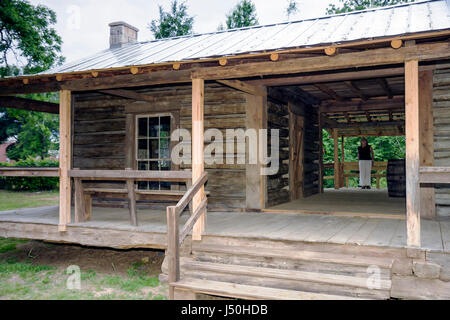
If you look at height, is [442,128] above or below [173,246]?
above

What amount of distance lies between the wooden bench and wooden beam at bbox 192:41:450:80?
Answer: 148 cm

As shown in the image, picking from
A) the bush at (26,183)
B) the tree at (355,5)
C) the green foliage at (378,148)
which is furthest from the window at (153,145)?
the tree at (355,5)

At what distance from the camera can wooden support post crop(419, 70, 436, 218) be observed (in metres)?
6.64

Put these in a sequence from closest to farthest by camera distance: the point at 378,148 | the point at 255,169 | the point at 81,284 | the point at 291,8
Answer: the point at 81,284 < the point at 255,169 < the point at 378,148 < the point at 291,8

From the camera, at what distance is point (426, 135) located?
22.0 ft

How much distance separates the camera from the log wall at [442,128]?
6.62 metres

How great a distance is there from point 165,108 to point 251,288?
5.06m

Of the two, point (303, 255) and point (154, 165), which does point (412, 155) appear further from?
point (154, 165)

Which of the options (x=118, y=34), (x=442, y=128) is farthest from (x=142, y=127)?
(x=442, y=128)

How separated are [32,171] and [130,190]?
1874mm

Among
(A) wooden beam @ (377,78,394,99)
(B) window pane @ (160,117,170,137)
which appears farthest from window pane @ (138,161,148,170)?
(A) wooden beam @ (377,78,394,99)

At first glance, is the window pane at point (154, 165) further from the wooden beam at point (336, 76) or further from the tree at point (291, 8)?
the tree at point (291, 8)

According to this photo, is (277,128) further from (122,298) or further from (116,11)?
(116,11)

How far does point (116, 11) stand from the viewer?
8250cm
